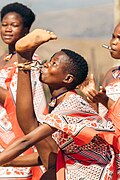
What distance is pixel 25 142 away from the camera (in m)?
5.12

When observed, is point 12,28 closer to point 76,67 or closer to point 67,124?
point 76,67

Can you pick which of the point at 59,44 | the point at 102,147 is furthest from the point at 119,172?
the point at 59,44

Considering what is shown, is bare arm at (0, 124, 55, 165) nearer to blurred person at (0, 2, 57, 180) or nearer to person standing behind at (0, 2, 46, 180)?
blurred person at (0, 2, 57, 180)

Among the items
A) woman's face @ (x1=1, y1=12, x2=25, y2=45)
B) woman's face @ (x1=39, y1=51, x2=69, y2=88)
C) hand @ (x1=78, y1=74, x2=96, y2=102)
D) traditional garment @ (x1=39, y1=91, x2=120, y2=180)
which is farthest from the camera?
woman's face @ (x1=1, y1=12, x2=25, y2=45)

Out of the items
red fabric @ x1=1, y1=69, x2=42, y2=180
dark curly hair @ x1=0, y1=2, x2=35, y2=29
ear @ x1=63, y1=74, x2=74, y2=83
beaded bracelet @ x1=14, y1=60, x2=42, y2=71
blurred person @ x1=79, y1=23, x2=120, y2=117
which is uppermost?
beaded bracelet @ x1=14, y1=60, x2=42, y2=71

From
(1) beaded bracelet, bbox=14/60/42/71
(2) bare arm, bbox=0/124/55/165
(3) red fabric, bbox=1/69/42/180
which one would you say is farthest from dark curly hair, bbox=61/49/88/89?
(3) red fabric, bbox=1/69/42/180

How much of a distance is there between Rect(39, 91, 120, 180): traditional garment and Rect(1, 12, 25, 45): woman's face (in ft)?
4.14

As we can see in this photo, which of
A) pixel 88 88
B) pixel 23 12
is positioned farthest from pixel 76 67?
pixel 23 12

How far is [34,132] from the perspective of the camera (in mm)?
5113

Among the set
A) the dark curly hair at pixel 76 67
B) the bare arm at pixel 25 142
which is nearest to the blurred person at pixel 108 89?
the dark curly hair at pixel 76 67

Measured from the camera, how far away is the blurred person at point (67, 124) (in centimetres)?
516

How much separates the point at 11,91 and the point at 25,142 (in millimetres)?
989

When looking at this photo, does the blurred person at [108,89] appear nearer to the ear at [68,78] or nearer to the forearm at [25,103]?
the ear at [68,78]

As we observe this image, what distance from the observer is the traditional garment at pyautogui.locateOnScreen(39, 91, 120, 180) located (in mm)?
5215
